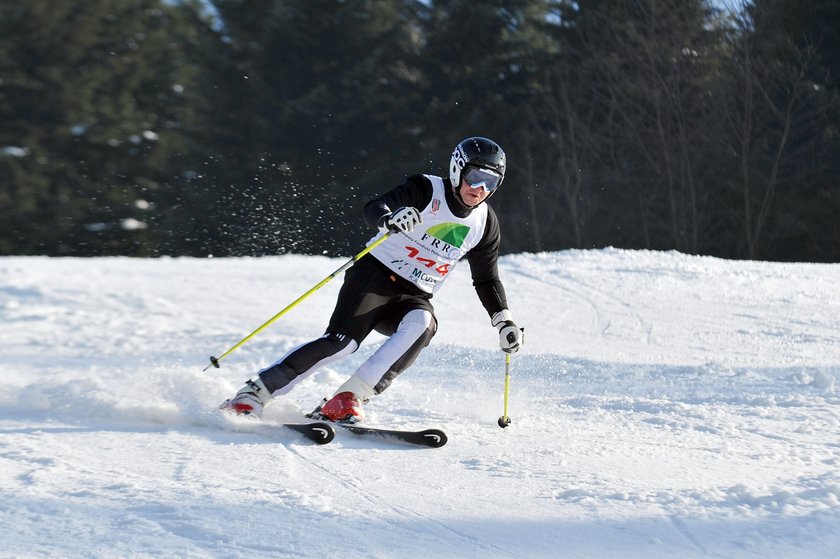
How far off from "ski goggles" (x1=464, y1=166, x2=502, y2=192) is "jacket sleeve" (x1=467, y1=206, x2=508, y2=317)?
292 millimetres

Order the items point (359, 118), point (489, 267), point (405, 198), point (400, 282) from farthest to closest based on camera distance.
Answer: point (359, 118) < point (489, 267) < point (400, 282) < point (405, 198)

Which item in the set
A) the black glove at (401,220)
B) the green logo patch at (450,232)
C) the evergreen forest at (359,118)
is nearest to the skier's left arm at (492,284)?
the green logo patch at (450,232)

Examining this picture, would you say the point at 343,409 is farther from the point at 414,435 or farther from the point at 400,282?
the point at 400,282

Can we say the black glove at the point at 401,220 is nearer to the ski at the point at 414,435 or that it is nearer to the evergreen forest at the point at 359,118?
the ski at the point at 414,435

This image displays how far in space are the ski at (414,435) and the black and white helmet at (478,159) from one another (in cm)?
111

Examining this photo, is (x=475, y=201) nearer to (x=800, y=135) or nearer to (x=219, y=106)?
(x=800, y=135)

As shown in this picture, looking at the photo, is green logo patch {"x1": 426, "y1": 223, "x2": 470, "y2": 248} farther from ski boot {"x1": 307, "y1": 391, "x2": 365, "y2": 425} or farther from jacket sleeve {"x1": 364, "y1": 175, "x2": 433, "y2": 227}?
ski boot {"x1": 307, "y1": 391, "x2": 365, "y2": 425}

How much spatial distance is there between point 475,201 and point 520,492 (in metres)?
1.48

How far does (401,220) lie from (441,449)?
0.98 metres

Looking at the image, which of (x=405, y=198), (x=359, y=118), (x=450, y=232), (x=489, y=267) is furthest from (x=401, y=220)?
(x=359, y=118)

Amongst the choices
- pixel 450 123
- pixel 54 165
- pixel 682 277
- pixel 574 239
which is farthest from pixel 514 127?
pixel 682 277

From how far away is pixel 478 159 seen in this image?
4.40m

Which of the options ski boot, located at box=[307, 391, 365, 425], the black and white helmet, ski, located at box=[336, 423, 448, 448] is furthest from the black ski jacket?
ski, located at box=[336, 423, 448, 448]

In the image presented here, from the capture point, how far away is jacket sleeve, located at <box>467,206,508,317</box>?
475cm
